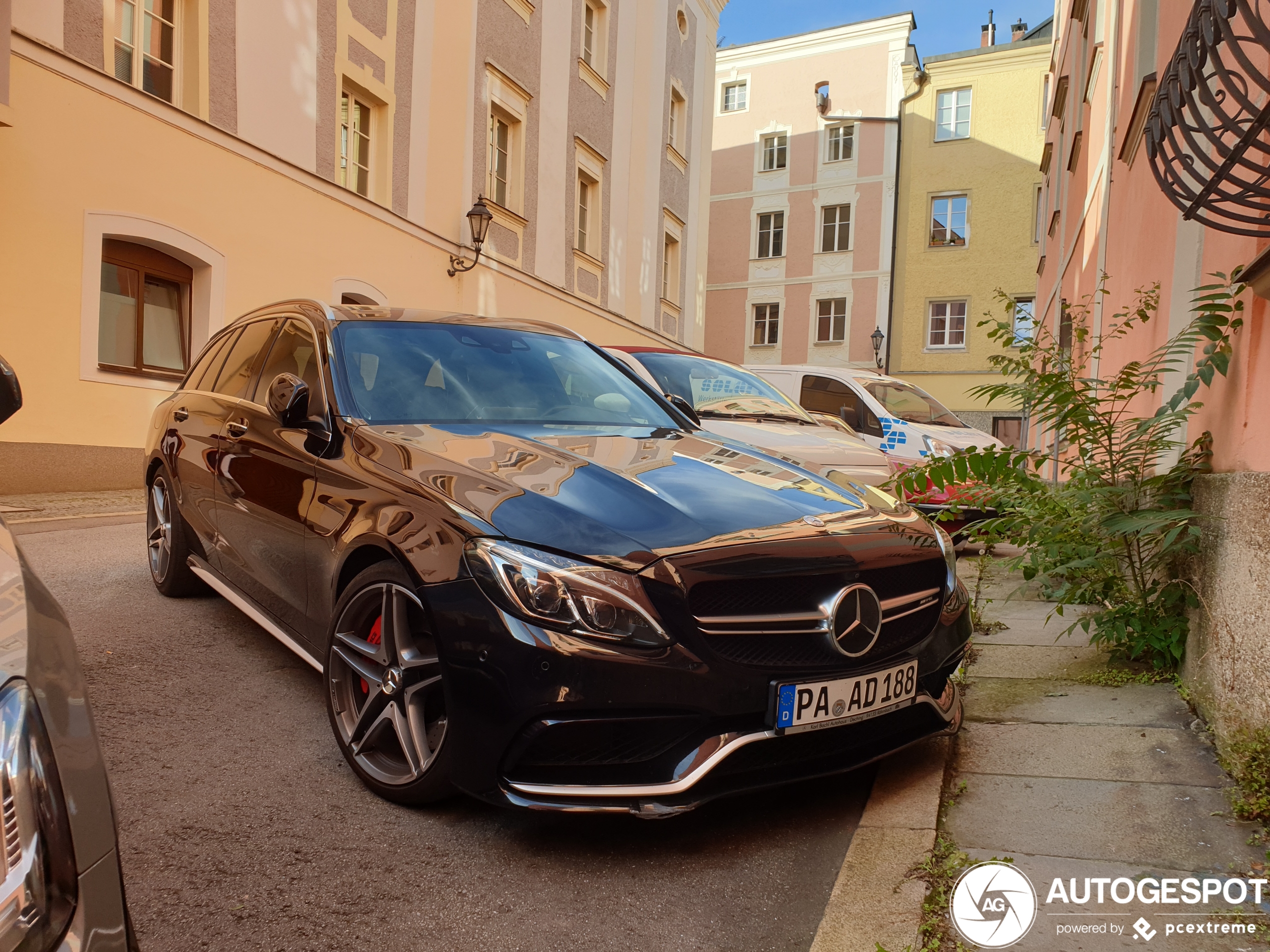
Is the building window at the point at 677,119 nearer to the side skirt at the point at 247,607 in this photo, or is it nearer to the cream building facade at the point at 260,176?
the cream building facade at the point at 260,176

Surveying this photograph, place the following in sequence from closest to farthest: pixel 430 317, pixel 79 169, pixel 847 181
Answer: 1. pixel 430 317
2. pixel 79 169
3. pixel 847 181

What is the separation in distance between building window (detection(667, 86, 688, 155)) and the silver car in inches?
888

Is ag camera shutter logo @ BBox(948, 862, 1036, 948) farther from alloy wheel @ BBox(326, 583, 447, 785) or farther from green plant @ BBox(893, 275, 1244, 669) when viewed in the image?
green plant @ BBox(893, 275, 1244, 669)

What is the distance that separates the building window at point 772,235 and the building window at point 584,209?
14227 mm

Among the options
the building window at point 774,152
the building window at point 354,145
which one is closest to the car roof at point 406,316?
the building window at point 354,145

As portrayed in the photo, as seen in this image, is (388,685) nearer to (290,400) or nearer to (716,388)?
(290,400)

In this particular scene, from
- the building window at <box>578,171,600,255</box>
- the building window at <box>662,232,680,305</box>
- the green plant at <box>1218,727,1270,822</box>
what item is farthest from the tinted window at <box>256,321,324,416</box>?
the building window at <box>662,232,680,305</box>

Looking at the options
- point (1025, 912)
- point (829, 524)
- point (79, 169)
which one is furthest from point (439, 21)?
point (1025, 912)

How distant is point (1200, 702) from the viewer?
10.8 ft

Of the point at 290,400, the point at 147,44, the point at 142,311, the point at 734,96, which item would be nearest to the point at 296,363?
the point at 290,400

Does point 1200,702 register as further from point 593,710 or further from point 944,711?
point 593,710

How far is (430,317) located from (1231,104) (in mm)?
3558

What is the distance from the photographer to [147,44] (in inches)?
389

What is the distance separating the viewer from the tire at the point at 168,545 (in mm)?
A: 4836
